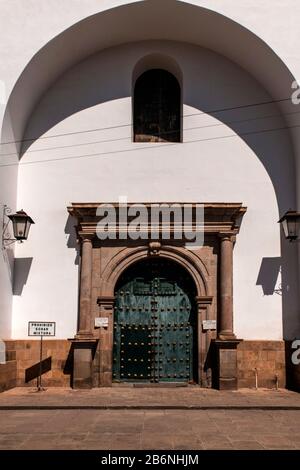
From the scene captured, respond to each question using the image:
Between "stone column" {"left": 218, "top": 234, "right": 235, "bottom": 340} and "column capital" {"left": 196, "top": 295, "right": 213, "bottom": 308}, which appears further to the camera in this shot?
"column capital" {"left": 196, "top": 295, "right": 213, "bottom": 308}

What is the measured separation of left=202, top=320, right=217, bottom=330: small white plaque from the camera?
10055 millimetres

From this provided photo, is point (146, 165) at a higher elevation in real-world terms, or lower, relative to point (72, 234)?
higher

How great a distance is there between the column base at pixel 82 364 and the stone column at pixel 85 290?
129mm

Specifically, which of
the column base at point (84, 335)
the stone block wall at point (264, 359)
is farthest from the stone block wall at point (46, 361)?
the stone block wall at point (264, 359)

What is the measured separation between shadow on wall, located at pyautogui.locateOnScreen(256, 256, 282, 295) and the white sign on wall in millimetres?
3626

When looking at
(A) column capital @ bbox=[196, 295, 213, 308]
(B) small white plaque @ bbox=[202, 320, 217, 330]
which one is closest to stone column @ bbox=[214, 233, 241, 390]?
(B) small white plaque @ bbox=[202, 320, 217, 330]

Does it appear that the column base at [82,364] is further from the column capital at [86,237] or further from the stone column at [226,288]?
the stone column at [226,288]

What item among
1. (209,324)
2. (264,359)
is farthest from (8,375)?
Answer: (264,359)

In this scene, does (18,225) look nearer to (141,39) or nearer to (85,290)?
(85,290)

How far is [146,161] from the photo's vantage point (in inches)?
417

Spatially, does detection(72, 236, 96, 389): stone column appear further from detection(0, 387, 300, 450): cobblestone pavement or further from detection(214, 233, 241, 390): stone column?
detection(214, 233, 241, 390): stone column

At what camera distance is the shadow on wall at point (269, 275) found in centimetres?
1014

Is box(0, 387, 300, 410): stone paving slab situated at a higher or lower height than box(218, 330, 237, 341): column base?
lower

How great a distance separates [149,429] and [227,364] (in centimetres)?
345
